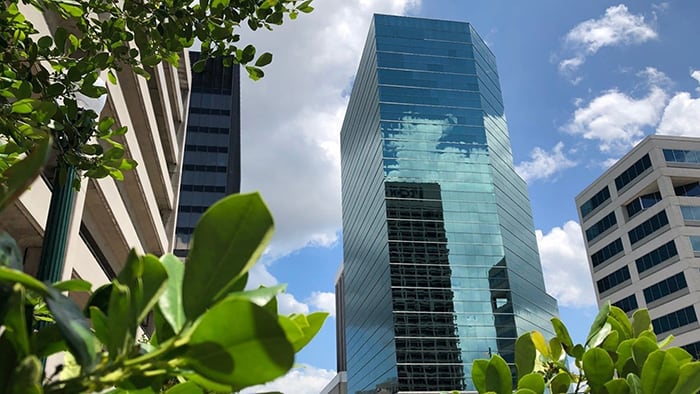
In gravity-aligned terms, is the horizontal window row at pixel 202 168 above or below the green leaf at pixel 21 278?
above

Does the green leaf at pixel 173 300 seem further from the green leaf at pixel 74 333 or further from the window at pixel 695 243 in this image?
the window at pixel 695 243

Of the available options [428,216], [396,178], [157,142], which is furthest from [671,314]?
[157,142]

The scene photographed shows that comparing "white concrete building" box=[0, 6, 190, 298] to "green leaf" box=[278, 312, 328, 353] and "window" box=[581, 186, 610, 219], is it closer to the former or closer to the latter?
"green leaf" box=[278, 312, 328, 353]

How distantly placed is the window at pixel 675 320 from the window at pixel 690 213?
664cm

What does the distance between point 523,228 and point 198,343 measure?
60.7m

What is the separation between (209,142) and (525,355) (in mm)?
52313

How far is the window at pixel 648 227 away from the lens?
36.9m

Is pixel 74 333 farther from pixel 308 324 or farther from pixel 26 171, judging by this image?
pixel 308 324

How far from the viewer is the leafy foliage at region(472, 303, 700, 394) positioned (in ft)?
2.81

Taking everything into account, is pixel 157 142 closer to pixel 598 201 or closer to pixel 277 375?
pixel 277 375

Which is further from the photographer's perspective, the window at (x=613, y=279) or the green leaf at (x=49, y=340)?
the window at (x=613, y=279)

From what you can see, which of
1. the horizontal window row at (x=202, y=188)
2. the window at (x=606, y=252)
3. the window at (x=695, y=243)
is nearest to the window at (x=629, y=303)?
the window at (x=606, y=252)

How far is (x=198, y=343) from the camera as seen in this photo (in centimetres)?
39

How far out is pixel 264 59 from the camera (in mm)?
2229
